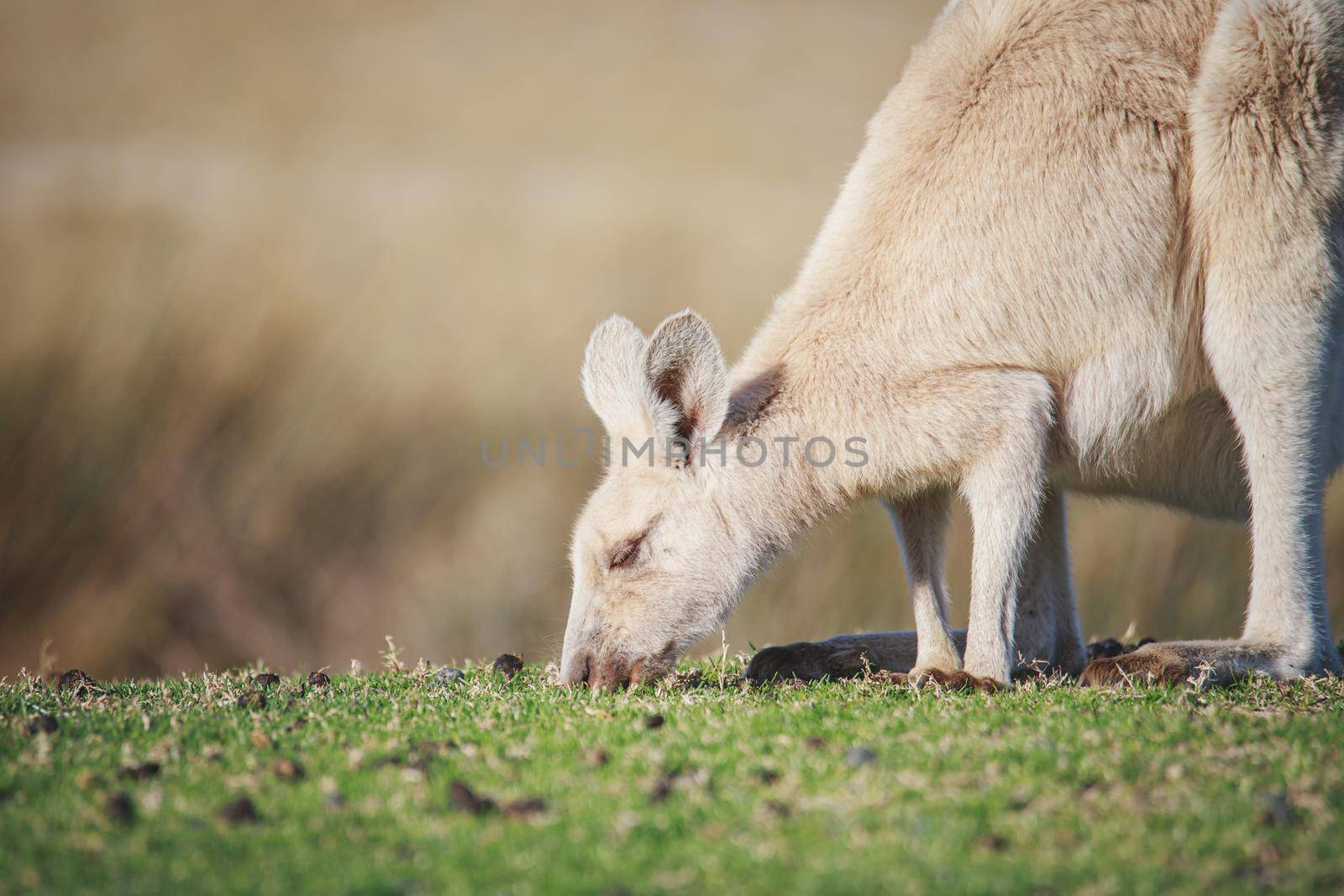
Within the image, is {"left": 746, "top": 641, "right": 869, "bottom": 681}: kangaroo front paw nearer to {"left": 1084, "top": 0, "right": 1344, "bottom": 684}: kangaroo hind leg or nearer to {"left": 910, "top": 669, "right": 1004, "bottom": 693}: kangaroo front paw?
{"left": 910, "top": 669, "right": 1004, "bottom": 693}: kangaroo front paw

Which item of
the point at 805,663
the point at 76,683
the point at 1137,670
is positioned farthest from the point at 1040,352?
the point at 76,683

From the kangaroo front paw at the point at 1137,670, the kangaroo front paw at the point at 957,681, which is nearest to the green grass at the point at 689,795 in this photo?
the kangaroo front paw at the point at 957,681

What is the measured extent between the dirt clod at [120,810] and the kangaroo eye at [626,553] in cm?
213

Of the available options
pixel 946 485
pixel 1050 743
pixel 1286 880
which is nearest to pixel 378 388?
pixel 946 485

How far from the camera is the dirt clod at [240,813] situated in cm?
276

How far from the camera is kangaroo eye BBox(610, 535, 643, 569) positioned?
4660 millimetres

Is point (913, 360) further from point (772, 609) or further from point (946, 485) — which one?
point (772, 609)

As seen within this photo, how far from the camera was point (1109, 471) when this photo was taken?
16.1 feet

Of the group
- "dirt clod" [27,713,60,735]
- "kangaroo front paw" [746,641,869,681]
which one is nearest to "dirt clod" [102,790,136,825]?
"dirt clod" [27,713,60,735]

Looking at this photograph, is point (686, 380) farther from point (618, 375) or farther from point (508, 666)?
point (508, 666)

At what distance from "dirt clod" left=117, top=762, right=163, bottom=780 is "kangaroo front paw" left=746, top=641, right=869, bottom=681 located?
7.77 feet

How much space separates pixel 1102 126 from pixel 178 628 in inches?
242

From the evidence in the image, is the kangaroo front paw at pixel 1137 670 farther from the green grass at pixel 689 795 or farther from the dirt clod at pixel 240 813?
the dirt clod at pixel 240 813

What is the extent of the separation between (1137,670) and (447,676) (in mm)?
2649
